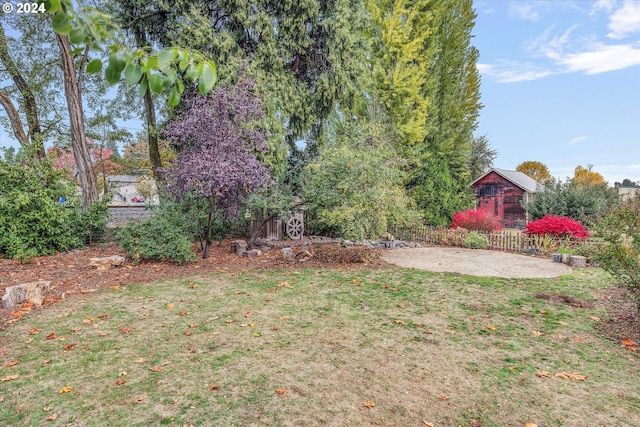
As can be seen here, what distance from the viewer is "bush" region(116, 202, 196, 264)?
7.96 m

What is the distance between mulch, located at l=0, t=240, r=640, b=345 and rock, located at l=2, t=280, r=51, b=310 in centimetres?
10

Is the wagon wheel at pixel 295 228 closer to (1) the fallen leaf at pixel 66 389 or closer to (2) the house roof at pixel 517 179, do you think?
(1) the fallen leaf at pixel 66 389

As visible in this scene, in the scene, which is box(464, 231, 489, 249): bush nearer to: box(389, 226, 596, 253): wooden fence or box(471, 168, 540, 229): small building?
box(389, 226, 596, 253): wooden fence

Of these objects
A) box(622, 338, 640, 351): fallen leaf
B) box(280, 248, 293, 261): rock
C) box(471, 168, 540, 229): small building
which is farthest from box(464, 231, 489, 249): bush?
box(471, 168, 540, 229): small building

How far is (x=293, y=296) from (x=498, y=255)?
751cm

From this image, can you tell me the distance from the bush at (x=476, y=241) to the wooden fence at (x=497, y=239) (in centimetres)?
21

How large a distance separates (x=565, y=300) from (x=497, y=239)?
6.34 meters

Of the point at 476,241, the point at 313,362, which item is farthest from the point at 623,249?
the point at 476,241

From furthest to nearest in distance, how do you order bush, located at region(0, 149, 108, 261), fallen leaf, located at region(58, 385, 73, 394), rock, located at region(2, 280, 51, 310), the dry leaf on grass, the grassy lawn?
bush, located at region(0, 149, 108, 261)
rock, located at region(2, 280, 51, 310)
the dry leaf on grass
fallen leaf, located at region(58, 385, 73, 394)
the grassy lawn

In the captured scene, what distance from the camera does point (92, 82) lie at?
15195mm

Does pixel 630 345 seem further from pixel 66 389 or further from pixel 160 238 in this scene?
pixel 160 238

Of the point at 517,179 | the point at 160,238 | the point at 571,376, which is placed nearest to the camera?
the point at 571,376

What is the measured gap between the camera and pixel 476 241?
39.1 feet

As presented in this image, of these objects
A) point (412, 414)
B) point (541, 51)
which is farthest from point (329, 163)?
point (541, 51)
